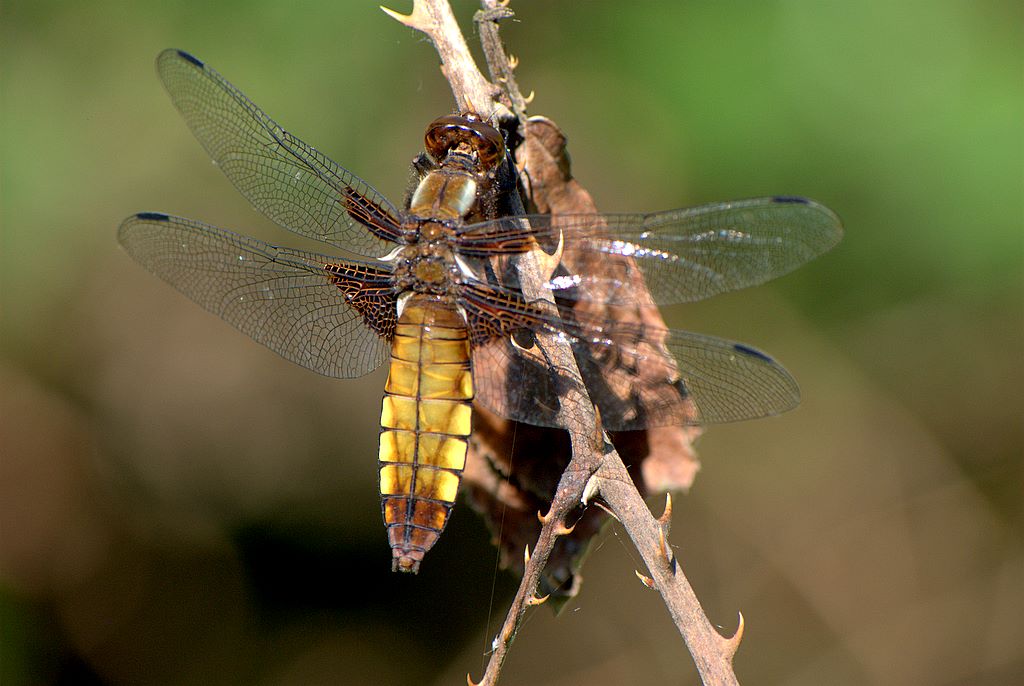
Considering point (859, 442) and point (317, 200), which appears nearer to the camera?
point (317, 200)

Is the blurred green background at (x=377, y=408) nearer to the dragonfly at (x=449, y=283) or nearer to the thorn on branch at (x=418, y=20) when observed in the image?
the dragonfly at (x=449, y=283)

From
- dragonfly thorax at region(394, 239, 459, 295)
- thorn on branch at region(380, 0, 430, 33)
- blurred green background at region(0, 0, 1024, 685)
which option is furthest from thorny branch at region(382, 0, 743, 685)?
blurred green background at region(0, 0, 1024, 685)

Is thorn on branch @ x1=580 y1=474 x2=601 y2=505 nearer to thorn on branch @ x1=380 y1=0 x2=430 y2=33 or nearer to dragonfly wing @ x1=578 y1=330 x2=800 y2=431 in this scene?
dragonfly wing @ x1=578 y1=330 x2=800 y2=431

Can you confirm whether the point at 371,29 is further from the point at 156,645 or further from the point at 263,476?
the point at 156,645

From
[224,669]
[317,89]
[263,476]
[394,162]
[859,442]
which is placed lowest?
[224,669]

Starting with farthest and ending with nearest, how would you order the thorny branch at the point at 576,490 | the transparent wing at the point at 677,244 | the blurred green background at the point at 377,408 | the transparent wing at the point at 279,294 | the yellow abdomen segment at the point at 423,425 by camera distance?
the blurred green background at the point at 377,408 → the transparent wing at the point at 279,294 → the yellow abdomen segment at the point at 423,425 → the transparent wing at the point at 677,244 → the thorny branch at the point at 576,490

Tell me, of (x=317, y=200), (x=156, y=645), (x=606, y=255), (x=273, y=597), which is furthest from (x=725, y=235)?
(x=156, y=645)

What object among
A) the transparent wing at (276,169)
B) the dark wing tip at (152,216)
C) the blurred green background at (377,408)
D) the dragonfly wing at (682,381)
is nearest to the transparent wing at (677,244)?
the dragonfly wing at (682,381)
